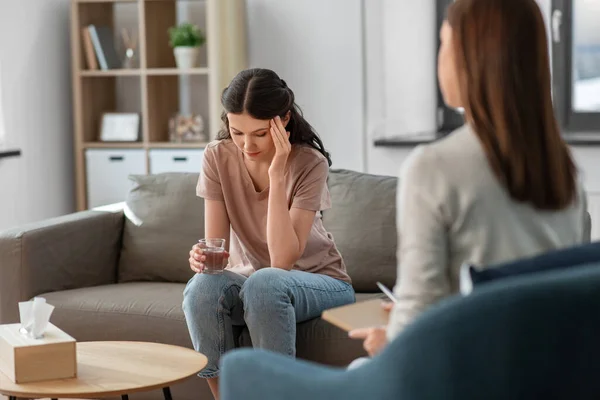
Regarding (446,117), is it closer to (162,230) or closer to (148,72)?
(148,72)

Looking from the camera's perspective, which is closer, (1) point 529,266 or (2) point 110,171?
(1) point 529,266

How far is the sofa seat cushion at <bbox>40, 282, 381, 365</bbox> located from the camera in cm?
273

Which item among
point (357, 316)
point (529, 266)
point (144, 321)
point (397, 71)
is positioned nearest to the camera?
point (529, 266)

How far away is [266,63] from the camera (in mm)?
4977

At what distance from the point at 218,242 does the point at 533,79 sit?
121 cm

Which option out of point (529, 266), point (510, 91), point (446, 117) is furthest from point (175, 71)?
point (529, 266)

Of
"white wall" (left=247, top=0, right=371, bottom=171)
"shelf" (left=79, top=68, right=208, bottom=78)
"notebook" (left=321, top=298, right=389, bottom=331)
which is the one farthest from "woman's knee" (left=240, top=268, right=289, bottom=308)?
"shelf" (left=79, top=68, right=208, bottom=78)

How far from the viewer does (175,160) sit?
4891mm

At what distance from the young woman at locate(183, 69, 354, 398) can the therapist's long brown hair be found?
113 cm

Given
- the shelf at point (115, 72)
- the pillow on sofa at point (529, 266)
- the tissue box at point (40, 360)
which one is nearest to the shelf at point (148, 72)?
the shelf at point (115, 72)

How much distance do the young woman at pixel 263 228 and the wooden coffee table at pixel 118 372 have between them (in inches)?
7.7

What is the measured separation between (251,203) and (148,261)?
0.69 m

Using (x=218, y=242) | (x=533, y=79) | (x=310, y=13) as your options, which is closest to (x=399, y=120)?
(x=310, y=13)

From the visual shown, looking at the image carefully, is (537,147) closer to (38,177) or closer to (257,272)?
(257,272)
